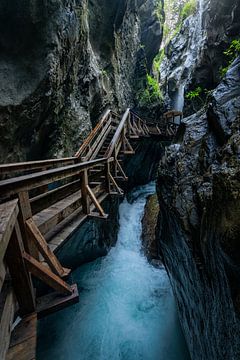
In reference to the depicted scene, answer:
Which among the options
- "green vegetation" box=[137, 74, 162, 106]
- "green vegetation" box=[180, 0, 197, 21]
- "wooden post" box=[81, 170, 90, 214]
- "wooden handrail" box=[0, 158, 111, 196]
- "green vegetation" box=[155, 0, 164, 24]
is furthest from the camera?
"green vegetation" box=[180, 0, 197, 21]

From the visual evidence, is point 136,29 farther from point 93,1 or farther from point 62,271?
point 62,271

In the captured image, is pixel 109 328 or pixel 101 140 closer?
pixel 109 328

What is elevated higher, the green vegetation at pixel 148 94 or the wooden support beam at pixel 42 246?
the green vegetation at pixel 148 94

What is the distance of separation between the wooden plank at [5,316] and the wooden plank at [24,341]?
0.39 feet

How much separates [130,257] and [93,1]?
12.3 metres

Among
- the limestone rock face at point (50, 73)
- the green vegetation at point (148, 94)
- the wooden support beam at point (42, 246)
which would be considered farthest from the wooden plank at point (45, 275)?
the green vegetation at point (148, 94)

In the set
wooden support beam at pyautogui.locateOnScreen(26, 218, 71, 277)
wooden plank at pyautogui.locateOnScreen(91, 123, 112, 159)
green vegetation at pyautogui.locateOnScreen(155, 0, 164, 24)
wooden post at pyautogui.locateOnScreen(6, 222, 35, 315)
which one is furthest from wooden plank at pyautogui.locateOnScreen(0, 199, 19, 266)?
green vegetation at pyautogui.locateOnScreen(155, 0, 164, 24)

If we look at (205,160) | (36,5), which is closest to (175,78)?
(36,5)

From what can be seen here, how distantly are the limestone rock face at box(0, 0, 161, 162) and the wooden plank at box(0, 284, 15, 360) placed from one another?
13.3 ft

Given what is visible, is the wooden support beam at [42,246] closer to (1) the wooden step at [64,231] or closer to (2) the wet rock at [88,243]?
(1) the wooden step at [64,231]

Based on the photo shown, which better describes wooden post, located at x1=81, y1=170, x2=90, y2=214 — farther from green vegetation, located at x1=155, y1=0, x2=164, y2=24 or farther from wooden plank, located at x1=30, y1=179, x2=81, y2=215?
green vegetation, located at x1=155, y1=0, x2=164, y2=24

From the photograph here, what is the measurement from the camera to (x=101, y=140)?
339 inches

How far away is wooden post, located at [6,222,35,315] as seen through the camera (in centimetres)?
188

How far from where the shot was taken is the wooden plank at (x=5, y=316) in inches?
61.8
